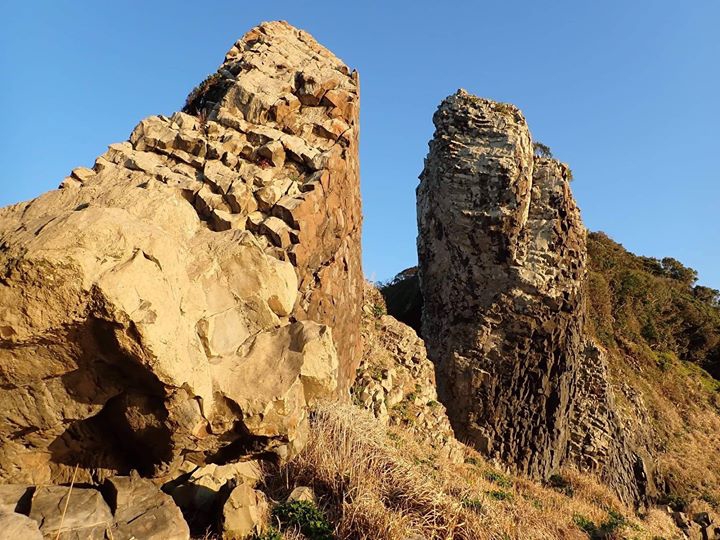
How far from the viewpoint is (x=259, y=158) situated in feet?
32.9

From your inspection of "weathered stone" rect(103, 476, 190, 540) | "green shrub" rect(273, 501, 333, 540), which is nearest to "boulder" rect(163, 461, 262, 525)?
"weathered stone" rect(103, 476, 190, 540)

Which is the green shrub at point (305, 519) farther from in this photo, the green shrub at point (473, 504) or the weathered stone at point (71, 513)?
the green shrub at point (473, 504)

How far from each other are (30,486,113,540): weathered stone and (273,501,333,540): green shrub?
2.01 meters

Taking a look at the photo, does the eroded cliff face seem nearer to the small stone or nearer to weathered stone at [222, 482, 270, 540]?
the small stone

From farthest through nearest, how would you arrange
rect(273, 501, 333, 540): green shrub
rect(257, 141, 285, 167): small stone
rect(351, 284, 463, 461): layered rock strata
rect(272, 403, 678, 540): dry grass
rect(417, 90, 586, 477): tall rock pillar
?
rect(417, 90, 586, 477): tall rock pillar < rect(351, 284, 463, 461): layered rock strata < rect(257, 141, 285, 167): small stone < rect(272, 403, 678, 540): dry grass < rect(273, 501, 333, 540): green shrub

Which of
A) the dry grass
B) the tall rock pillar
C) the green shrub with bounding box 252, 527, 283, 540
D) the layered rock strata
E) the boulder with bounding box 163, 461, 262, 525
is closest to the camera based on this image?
the green shrub with bounding box 252, 527, 283, 540

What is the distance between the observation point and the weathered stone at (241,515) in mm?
4934

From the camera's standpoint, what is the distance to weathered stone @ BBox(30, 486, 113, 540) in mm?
3918

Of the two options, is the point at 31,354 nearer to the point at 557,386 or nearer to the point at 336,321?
the point at 336,321

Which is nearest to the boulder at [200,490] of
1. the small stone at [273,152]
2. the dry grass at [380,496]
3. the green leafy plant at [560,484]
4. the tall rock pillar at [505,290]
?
the dry grass at [380,496]

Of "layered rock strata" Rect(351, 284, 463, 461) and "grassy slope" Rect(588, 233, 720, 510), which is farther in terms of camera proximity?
"grassy slope" Rect(588, 233, 720, 510)

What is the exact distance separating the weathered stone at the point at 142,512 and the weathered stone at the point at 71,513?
0.34 feet

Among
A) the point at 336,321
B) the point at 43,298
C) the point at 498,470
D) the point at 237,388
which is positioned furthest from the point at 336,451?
the point at 498,470

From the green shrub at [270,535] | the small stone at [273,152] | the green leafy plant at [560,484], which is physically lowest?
the green leafy plant at [560,484]
